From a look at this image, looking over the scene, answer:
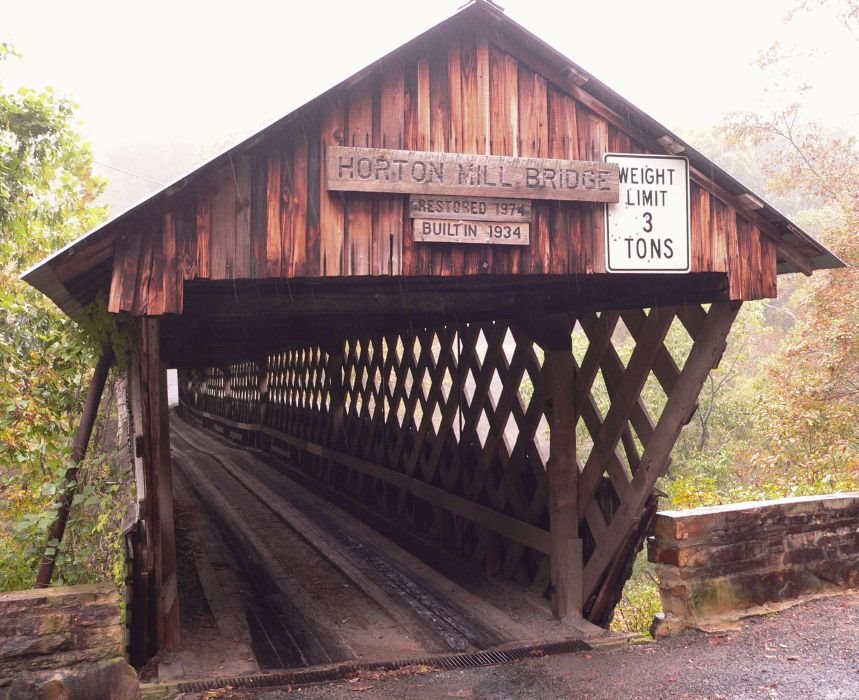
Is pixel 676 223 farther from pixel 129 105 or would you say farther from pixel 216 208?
pixel 129 105

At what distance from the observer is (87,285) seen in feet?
15.8

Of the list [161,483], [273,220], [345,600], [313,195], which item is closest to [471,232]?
[313,195]

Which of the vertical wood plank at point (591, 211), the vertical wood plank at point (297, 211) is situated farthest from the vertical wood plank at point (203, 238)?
the vertical wood plank at point (591, 211)

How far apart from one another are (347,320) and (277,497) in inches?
211

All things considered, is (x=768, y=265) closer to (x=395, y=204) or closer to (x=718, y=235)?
(x=718, y=235)

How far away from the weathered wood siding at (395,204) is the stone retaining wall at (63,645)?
1.45 m

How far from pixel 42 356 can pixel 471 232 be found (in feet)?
14.3

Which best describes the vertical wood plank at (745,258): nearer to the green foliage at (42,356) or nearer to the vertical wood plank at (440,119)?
the vertical wood plank at (440,119)

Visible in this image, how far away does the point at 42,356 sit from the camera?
6.89 meters

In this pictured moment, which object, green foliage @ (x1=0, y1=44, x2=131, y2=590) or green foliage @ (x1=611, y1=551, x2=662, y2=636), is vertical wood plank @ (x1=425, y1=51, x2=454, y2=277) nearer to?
green foliage @ (x1=0, y1=44, x2=131, y2=590)

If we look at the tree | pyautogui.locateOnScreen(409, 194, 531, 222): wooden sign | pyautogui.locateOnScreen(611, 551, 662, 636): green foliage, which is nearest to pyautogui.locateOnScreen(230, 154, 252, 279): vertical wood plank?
pyautogui.locateOnScreen(409, 194, 531, 222): wooden sign

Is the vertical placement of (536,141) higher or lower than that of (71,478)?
higher

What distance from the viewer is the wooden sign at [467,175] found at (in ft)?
14.3

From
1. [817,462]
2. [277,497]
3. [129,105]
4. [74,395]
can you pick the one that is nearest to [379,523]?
[277,497]
